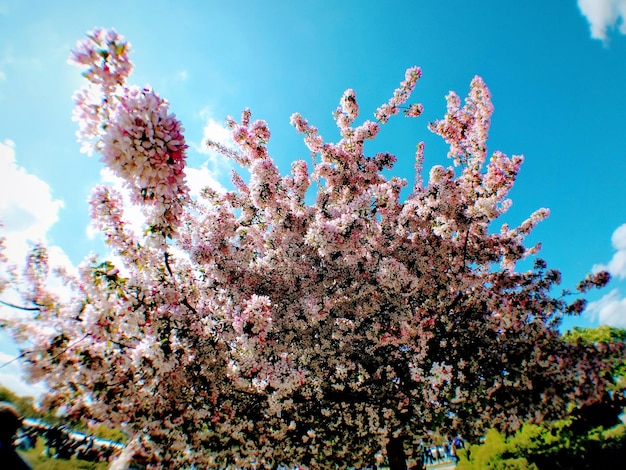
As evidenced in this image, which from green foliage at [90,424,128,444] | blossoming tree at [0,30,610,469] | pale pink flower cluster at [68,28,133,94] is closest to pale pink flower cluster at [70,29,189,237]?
pale pink flower cluster at [68,28,133,94]

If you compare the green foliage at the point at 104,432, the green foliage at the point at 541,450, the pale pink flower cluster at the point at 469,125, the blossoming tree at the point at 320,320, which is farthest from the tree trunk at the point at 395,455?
the pale pink flower cluster at the point at 469,125

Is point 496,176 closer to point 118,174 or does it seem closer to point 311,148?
point 311,148

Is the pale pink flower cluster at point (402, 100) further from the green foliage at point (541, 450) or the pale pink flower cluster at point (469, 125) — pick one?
the green foliage at point (541, 450)

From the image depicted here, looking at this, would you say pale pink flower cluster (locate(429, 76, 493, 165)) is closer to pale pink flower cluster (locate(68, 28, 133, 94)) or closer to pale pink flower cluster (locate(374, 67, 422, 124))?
pale pink flower cluster (locate(374, 67, 422, 124))

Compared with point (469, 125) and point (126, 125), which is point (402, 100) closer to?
point (469, 125)

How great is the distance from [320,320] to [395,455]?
5487 millimetres

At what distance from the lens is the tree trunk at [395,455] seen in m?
9.92

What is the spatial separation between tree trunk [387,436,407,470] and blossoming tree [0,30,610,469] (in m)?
0.07

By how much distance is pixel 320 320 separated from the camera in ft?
29.2

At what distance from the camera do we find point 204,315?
28.3 feet

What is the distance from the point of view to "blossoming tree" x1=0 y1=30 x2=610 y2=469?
7070 mm

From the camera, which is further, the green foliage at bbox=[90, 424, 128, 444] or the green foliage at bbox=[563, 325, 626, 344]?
the green foliage at bbox=[563, 325, 626, 344]

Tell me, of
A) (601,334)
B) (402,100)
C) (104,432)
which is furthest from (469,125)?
(601,334)

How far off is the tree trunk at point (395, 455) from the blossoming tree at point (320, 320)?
66 millimetres
